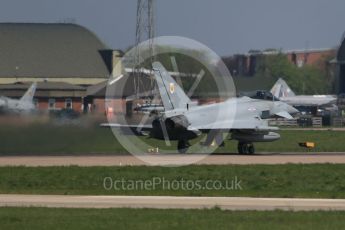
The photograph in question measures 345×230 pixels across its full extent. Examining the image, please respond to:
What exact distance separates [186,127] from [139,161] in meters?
6.69

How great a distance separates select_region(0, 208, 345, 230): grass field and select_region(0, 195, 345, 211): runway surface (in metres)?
1.42

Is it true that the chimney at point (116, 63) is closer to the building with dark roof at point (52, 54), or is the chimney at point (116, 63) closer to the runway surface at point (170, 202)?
the building with dark roof at point (52, 54)

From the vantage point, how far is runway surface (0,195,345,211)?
29.8m

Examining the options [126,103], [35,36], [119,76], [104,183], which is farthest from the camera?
[35,36]

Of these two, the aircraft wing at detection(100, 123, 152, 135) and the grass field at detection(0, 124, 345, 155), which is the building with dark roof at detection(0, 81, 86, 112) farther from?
the grass field at detection(0, 124, 345, 155)

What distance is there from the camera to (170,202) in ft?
102

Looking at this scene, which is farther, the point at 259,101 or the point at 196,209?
the point at 259,101

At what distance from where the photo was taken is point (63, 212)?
91.9 ft

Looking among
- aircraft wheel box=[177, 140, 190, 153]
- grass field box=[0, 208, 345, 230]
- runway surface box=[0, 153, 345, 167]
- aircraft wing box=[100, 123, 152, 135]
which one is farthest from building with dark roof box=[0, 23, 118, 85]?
grass field box=[0, 208, 345, 230]

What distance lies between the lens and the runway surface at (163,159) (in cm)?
→ 4753

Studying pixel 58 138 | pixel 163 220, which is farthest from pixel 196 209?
pixel 58 138

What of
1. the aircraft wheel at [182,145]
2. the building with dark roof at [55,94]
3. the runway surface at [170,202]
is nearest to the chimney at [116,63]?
the building with dark roof at [55,94]

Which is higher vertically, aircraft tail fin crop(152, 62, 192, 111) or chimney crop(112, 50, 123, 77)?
aircraft tail fin crop(152, 62, 192, 111)

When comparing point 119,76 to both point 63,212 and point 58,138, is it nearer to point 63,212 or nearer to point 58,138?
point 58,138
